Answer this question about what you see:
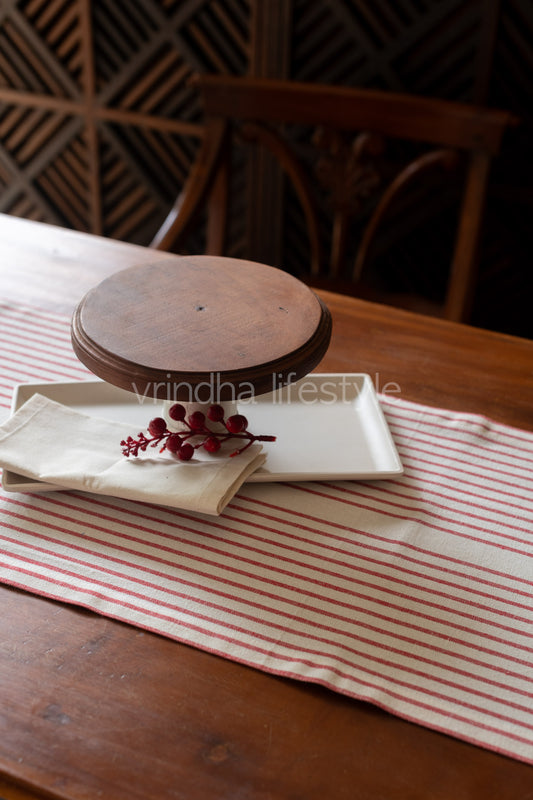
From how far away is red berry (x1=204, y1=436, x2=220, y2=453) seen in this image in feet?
2.60

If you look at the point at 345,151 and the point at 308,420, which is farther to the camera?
the point at 345,151

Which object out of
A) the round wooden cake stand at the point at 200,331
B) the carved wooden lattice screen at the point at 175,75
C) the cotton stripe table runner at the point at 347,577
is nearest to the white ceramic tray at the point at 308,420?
the cotton stripe table runner at the point at 347,577

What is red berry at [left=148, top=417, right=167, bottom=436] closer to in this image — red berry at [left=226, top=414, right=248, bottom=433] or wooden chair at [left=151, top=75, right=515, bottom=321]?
red berry at [left=226, top=414, right=248, bottom=433]

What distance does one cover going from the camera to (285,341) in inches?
30.1

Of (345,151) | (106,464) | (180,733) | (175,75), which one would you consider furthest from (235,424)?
(175,75)

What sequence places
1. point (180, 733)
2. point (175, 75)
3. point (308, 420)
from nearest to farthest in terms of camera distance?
point (180, 733), point (308, 420), point (175, 75)

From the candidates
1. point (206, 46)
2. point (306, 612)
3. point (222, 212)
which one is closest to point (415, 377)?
point (306, 612)

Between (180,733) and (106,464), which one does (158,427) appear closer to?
(106,464)

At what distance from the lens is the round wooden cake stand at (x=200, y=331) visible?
0.72 metres

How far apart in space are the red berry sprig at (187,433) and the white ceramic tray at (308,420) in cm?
5

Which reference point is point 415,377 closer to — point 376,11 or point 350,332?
point 350,332

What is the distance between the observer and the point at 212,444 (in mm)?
791

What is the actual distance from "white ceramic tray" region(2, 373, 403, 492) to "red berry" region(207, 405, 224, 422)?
2.6 inches

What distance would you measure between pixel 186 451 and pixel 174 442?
0.01 meters
